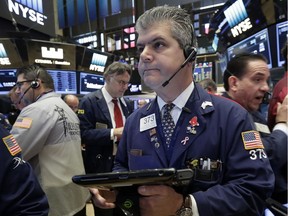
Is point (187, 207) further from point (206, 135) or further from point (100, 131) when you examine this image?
point (100, 131)

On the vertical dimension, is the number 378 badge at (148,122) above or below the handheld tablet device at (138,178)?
above

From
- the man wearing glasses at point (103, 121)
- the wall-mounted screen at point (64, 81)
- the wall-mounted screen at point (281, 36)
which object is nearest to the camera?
the man wearing glasses at point (103, 121)

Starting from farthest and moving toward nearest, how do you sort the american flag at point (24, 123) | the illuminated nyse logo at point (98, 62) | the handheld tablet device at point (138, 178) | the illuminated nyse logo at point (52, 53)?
the illuminated nyse logo at point (98, 62) → the illuminated nyse logo at point (52, 53) → the american flag at point (24, 123) → the handheld tablet device at point (138, 178)

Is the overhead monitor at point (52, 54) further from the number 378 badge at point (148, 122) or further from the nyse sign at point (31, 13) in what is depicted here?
the number 378 badge at point (148, 122)

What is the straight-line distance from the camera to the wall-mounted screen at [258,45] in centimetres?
364

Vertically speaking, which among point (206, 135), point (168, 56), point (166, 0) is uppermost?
point (166, 0)

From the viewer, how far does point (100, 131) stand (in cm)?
273

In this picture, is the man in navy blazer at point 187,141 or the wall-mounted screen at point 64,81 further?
the wall-mounted screen at point 64,81

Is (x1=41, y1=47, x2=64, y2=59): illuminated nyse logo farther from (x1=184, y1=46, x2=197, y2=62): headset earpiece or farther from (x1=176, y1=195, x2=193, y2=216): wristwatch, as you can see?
(x1=176, y1=195, x2=193, y2=216): wristwatch

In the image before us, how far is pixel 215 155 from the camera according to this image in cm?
115

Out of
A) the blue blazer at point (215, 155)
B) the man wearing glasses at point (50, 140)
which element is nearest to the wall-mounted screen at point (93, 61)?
the man wearing glasses at point (50, 140)

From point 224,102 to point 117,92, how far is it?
1.82 metres

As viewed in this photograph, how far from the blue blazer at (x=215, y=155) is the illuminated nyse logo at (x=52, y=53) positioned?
5.32m

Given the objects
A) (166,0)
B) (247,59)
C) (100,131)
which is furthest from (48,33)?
(247,59)
